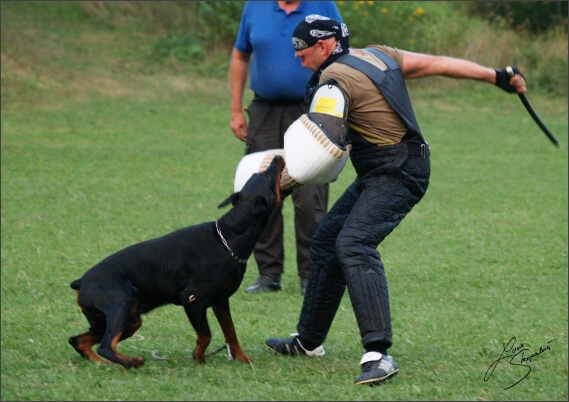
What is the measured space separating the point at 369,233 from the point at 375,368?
66 centimetres

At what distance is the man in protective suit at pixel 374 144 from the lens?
4.12 meters

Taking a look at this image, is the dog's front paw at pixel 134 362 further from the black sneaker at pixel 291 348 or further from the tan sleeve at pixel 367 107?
the tan sleeve at pixel 367 107

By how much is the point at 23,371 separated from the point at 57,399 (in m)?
0.57

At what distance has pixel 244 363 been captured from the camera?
447cm

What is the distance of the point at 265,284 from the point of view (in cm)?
648

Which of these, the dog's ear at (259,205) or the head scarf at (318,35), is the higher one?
the head scarf at (318,35)

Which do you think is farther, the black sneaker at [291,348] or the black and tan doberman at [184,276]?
the black sneaker at [291,348]

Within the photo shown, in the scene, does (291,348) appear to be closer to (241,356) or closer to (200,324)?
(241,356)

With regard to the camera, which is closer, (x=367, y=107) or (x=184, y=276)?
(x=367, y=107)

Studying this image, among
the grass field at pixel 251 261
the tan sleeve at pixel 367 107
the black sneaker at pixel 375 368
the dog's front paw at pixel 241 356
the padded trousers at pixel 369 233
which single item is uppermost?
the tan sleeve at pixel 367 107

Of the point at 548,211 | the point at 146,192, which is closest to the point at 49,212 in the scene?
the point at 146,192
